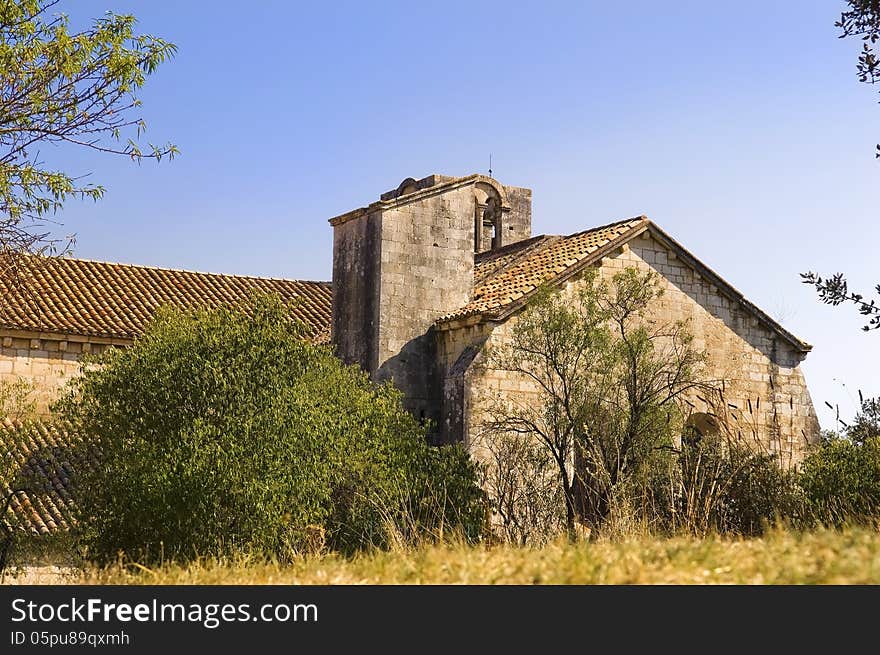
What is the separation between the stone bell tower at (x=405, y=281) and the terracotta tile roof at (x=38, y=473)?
A: 5623 millimetres

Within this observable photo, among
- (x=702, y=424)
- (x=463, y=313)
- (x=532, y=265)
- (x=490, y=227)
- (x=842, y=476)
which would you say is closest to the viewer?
(x=842, y=476)

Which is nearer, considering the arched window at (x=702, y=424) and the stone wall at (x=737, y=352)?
the arched window at (x=702, y=424)

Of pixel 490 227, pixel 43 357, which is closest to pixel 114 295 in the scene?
pixel 43 357

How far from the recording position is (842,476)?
1811cm

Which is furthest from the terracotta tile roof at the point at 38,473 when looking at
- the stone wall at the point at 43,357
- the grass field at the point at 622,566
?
the grass field at the point at 622,566

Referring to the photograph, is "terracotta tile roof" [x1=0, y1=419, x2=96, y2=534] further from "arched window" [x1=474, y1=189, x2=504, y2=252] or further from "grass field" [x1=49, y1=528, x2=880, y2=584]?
"arched window" [x1=474, y1=189, x2=504, y2=252]

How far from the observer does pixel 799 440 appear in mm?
22250

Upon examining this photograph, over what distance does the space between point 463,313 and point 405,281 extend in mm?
1500

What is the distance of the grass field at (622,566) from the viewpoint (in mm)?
6453

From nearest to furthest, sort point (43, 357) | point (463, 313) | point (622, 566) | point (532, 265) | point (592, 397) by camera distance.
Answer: point (622, 566)
point (592, 397)
point (463, 313)
point (532, 265)
point (43, 357)

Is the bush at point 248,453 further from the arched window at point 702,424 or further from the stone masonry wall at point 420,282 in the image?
the arched window at point 702,424

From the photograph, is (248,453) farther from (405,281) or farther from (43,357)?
(43,357)
